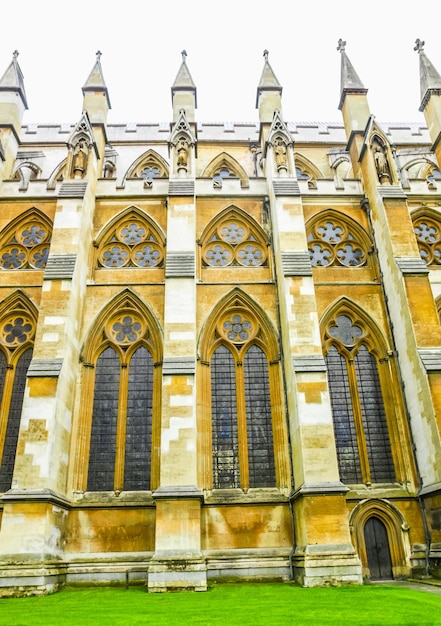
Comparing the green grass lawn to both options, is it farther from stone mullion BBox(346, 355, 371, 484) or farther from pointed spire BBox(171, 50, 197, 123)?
pointed spire BBox(171, 50, 197, 123)

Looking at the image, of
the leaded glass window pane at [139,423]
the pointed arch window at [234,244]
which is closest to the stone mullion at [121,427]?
the leaded glass window pane at [139,423]

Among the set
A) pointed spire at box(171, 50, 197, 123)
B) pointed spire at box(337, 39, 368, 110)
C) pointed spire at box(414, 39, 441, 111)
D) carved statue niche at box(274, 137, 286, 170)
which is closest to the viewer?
carved statue niche at box(274, 137, 286, 170)

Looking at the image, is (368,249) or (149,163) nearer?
(368,249)

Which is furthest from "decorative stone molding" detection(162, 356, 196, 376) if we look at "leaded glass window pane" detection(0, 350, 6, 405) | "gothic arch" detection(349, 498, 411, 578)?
"gothic arch" detection(349, 498, 411, 578)

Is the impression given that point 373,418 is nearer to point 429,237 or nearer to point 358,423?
point 358,423

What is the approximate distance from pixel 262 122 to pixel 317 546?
16289 mm

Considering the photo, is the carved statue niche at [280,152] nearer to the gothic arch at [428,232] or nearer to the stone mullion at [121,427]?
the gothic arch at [428,232]

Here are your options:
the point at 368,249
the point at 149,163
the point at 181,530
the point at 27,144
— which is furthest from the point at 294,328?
the point at 27,144

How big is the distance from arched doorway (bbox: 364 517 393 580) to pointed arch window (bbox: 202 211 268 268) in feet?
29.3

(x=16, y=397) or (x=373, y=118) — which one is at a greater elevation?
(x=373, y=118)

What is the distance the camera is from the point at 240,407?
603 inches

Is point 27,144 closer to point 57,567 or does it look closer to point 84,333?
point 84,333

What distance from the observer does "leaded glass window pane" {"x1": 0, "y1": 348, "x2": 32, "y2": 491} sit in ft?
47.3

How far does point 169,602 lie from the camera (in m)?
9.99
